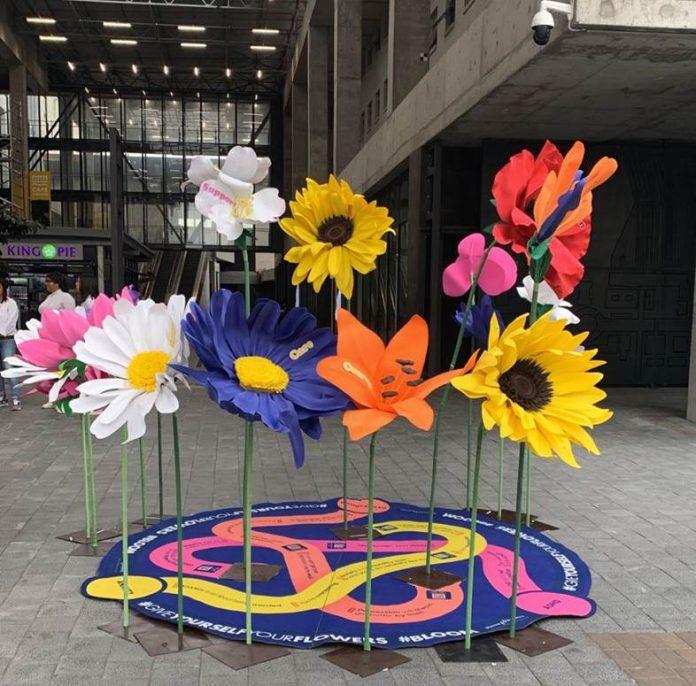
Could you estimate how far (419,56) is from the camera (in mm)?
14406

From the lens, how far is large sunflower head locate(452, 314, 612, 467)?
8.89 feet

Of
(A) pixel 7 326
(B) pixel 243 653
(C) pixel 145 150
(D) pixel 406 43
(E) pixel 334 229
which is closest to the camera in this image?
(B) pixel 243 653

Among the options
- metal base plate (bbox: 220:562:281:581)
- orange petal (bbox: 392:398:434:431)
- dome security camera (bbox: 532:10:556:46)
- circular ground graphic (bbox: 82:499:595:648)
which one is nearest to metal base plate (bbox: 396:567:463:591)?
circular ground graphic (bbox: 82:499:595:648)

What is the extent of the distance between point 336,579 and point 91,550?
1.64m

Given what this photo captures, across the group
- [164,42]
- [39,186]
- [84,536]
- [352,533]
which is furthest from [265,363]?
[164,42]

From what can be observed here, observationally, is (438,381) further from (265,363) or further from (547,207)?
(547,207)

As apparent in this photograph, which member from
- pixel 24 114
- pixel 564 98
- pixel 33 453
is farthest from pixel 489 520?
pixel 24 114

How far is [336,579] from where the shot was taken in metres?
4.01

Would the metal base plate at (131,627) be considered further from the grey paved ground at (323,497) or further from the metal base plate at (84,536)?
the metal base plate at (84,536)

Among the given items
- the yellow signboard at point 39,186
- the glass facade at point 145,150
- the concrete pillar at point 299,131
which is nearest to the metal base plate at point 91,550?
the yellow signboard at point 39,186

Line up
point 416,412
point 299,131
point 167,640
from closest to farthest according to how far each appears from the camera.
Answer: point 416,412 < point 167,640 < point 299,131

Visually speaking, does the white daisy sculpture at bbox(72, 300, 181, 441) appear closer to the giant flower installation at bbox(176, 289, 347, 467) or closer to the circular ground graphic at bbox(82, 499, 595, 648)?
the giant flower installation at bbox(176, 289, 347, 467)

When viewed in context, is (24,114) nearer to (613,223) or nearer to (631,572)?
(613,223)

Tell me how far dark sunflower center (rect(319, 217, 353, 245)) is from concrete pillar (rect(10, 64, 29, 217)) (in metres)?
26.4
